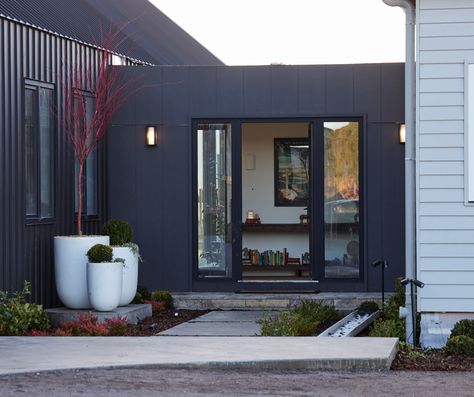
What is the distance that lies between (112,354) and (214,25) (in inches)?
826

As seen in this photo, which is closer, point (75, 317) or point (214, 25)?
point (75, 317)

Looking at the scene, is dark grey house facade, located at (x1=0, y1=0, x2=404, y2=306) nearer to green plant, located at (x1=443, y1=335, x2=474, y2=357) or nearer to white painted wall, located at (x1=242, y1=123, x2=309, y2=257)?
white painted wall, located at (x1=242, y1=123, x2=309, y2=257)

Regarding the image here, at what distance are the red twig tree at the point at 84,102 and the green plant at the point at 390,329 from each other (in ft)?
12.1

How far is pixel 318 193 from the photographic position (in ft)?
50.5

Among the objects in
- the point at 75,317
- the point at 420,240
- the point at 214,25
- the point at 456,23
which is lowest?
the point at 75,317

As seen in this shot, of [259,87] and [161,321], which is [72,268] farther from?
[259,87]

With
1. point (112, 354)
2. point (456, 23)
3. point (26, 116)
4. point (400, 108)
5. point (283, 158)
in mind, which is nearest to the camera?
point (112, 354)

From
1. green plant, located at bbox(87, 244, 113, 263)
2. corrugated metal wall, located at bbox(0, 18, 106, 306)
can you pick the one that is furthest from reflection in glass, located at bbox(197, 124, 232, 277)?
green plant, located at bbox(87, 244, 113, 263)

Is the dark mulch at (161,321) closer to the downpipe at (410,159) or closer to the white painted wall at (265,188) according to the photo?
the downpipe at (410,159)

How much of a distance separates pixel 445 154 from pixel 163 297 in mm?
4665

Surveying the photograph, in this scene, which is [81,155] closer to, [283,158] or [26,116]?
[26,116]

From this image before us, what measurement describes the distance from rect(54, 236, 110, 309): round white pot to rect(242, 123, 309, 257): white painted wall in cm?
600

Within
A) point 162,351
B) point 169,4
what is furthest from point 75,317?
point 169,4

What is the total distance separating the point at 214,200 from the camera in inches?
615
